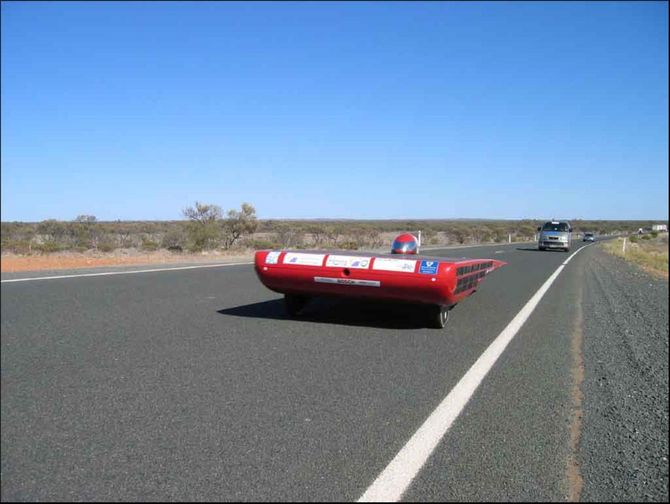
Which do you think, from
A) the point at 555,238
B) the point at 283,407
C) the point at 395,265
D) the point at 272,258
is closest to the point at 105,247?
the point at 272,258

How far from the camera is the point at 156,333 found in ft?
21.3

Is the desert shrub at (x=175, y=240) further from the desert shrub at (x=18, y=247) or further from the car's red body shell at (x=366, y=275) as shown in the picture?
the car's red body shell at (x=366, y=275)

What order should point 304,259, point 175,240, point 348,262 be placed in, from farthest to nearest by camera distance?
point 175,240 → point 304,259 → point 348,262

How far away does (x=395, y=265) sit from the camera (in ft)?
21.7

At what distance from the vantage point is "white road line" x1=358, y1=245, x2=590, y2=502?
2.92 m

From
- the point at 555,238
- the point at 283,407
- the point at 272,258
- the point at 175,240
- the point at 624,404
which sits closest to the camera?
the point at 283,407

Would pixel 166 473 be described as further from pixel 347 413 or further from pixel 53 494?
pixel 347 413

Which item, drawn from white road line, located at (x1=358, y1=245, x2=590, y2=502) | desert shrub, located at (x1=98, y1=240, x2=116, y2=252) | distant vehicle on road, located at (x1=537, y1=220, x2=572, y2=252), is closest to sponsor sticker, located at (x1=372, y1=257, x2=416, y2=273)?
white road line, located at (x1=358, y1=245, x2=590, y2=502)

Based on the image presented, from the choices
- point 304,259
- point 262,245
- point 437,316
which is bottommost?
point 437,316

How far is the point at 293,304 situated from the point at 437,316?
6.22 feet

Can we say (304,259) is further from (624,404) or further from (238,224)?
(238,224)

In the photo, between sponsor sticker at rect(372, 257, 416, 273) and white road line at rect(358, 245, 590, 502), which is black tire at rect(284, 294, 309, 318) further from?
white road line at rect(358, 245, 590, 502)

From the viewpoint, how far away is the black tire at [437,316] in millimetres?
7188

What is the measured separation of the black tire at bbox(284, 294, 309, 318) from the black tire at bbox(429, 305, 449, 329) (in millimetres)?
1782
